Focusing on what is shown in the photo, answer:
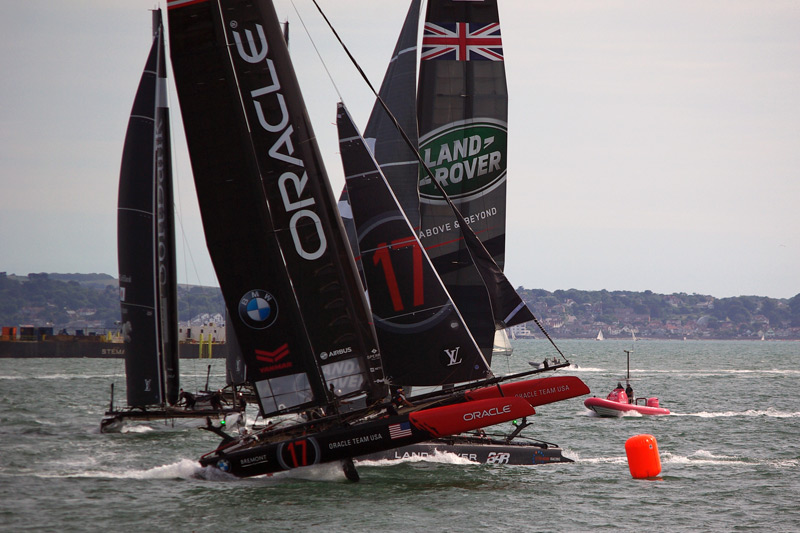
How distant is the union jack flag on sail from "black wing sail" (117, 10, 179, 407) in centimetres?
906

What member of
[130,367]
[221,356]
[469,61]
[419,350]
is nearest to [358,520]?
[419,350]

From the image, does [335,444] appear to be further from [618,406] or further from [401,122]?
[618,406]

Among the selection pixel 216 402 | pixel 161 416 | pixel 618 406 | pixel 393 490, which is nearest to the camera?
pixel 393 490

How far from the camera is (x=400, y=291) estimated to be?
17812mm

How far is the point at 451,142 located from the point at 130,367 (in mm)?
11336

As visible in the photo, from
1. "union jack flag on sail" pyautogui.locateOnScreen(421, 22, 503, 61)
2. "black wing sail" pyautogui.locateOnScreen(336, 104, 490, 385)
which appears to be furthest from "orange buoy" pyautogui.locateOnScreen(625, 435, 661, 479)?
"union jack flag on sail" pyautogui.locateOnScreen(421, 22, 503, 61)

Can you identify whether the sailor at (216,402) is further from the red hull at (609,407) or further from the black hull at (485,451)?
the red hull at (609,407)

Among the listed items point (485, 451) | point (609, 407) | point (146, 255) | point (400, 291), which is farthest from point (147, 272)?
point (609, 407)

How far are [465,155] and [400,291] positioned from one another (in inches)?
214

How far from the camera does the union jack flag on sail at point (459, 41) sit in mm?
22125

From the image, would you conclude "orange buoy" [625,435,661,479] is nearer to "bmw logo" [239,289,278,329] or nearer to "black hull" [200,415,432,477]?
"black hull" [200,415,432,477]

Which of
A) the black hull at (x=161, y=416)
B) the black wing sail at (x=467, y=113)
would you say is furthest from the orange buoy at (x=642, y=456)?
the black hull at (x=161, y=416)

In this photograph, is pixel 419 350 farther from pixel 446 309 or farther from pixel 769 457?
pixel 769 457

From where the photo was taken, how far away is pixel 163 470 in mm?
19047
